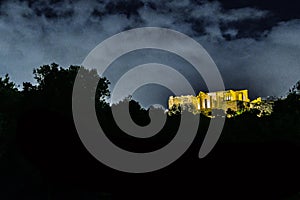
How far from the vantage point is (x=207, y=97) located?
399ft

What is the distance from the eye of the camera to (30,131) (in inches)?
110

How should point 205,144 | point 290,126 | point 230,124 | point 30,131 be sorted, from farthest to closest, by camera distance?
point 230,124, point 290,126, point 205,144, point 30,131

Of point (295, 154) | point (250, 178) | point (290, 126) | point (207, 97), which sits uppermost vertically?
point (207, 97)

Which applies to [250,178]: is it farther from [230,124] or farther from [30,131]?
A: [230,124]

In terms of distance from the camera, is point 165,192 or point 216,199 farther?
point 165,192

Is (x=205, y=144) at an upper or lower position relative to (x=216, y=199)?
upper

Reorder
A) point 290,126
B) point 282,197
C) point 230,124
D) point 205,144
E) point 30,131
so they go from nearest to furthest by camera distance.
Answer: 1. point 282,197
2. point 30,131
3. point 205,144
4. point 290,126
5. point 230,124

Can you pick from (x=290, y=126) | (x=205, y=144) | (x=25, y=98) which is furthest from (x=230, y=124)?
(x=205, y=144)

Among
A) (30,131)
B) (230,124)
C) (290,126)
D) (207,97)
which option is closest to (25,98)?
(230,124)

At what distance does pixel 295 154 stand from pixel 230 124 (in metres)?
31.2

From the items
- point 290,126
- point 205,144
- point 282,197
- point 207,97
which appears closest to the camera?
point 282,197

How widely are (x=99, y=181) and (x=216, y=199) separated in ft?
3.50

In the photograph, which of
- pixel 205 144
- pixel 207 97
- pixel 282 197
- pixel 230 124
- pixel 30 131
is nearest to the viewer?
pixel 282 197

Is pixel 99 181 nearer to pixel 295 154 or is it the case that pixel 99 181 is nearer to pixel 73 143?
pixel 73 143
